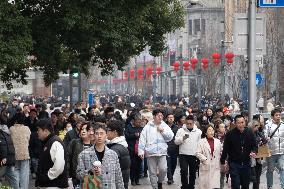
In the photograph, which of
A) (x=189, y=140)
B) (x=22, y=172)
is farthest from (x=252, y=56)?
(x=22, y=172)

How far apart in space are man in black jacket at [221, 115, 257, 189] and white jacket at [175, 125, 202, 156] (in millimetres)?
2333

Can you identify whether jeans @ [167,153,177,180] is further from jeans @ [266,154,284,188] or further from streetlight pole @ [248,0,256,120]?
jeans @ [266,154,284,188]

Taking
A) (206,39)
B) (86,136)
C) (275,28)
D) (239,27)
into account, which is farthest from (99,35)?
(206,39)

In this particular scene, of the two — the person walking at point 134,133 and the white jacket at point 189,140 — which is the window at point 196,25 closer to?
the person walking at point 134,133

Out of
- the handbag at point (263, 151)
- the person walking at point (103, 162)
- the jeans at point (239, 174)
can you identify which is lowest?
the jeans at point (239, 174)

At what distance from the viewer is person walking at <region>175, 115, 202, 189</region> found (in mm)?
18938

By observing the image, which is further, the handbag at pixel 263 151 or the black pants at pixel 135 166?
the black pants at pixel 135 166

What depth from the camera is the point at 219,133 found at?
63.6 ft

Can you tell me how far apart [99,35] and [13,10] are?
2344 mm

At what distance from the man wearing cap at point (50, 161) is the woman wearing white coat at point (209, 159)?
5631 mm

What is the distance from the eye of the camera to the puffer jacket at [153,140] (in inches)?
738

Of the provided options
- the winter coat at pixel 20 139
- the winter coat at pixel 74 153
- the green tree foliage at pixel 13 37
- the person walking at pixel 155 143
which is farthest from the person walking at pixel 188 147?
the winter coat at pixel 74 153

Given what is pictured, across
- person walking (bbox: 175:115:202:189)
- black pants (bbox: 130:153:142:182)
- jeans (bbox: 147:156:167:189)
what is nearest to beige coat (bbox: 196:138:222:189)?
person walking (bbox: 175:115:202:189)

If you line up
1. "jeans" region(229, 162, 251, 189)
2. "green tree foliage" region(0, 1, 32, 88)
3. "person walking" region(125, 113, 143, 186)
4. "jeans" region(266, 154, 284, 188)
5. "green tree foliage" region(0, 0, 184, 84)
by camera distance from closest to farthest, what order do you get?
"jeans" region(229, 162, 251, 189) → "jeans" region(266, 154, 284, 188) → "green tree foliage" region(0, 1, 32, 88) → "green tree foliage" region(0, 0, 184, 84) → "person walking" region(125, 113, 143, 186)
